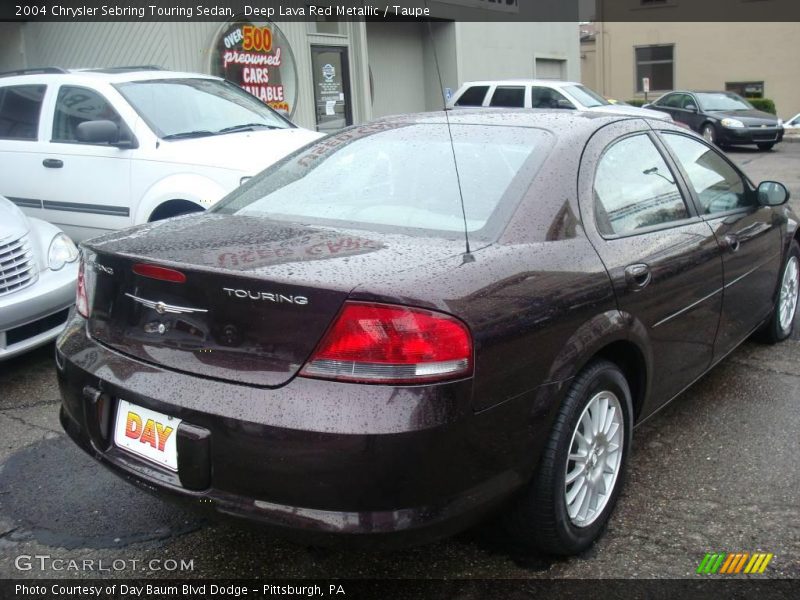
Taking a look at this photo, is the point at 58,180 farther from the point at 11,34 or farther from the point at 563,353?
the point at 11,34

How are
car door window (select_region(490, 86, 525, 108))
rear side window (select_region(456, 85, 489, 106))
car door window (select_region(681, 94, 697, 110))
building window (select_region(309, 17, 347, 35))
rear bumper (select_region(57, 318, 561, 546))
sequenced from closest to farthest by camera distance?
rear bumper (select_region(57, 318, 561, 546)), building window (select_region(309, 17, 347, 35)), car door window (select_region(490, 86, 525, 108)), rear side window (select_region(456, 85, 489, 106)), car door window (select_region(681, 94, 697, 110))

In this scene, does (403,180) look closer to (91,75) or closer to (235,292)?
(235,292)

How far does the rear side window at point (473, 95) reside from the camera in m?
15.9

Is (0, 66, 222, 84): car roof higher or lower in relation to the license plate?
higher

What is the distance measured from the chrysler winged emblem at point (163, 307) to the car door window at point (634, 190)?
1.48m

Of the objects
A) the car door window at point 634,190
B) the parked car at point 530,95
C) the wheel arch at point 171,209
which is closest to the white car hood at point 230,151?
the wheel arch at point 171,209

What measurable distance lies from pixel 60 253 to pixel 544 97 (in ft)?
39.5

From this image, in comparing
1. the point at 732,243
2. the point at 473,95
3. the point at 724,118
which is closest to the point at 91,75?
the point at 732,243

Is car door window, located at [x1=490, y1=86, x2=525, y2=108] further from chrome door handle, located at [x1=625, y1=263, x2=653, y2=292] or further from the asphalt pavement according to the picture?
chrome door handle, located at [x1=625, y1=263, x2=653, y2=292]

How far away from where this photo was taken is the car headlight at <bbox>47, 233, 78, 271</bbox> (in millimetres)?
4859

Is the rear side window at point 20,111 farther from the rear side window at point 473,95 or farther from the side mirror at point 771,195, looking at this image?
the rear side window at point 473,95

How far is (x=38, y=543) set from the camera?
300 cm

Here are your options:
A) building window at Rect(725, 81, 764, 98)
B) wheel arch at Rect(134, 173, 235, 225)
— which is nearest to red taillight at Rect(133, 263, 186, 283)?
wheel arch at Rect(134, 173, 235, 225)

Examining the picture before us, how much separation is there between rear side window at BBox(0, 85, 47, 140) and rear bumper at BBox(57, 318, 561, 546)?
514 centimetres
